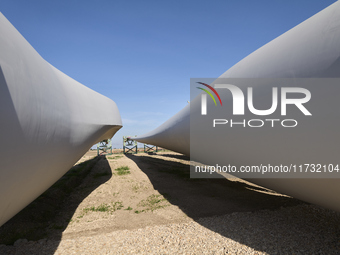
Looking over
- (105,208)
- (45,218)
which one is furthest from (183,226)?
(45,218)

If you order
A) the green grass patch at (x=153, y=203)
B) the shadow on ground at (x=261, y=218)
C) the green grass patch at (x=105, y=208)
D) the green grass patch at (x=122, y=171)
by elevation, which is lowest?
the green grass patch at (x=105, y=208)

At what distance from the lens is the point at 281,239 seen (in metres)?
3.12

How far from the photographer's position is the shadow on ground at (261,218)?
10.00 feet

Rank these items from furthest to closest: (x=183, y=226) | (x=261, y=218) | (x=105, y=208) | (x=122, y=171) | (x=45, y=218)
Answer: (x=122, y=171) → (x=105, y=208) → (x=45, y=218) → (x=261, y=218) → (x=183, y=226)

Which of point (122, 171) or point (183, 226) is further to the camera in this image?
point (122, 171)

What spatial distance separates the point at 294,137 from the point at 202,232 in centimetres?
237

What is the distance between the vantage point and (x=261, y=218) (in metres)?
3.95

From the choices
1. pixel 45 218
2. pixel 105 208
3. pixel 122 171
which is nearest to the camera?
pixel 45 218

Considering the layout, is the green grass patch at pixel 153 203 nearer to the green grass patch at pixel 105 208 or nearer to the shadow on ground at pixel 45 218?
the green grass patch at pixel 105 208

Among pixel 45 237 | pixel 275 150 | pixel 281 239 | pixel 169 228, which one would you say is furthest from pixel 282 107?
pixel 45 237

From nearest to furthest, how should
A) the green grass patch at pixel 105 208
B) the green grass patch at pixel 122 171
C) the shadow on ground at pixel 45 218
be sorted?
1. the shadow on ground at pixel 45 218
2. the green grass patch at pixel 105 208
3. the green grass patch at pixel 122 171

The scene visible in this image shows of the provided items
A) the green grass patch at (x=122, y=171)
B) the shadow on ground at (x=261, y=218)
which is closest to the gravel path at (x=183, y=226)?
the shadow on ground at (x=261, y=218)

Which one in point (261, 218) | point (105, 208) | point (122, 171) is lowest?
point (105, 208)

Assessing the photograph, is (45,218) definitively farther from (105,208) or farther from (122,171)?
(122,171)
